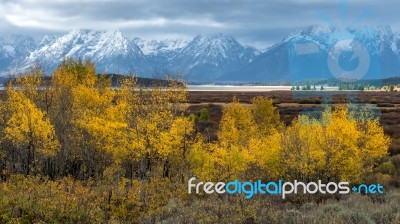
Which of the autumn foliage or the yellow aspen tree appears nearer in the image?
the autumn foliage

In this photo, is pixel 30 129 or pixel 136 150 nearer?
pixel 30 129

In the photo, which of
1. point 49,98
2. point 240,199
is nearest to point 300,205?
point 240,199

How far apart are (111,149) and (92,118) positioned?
343 cm

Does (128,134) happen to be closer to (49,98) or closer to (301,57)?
(49,98)

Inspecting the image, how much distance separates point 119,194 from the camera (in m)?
21.9

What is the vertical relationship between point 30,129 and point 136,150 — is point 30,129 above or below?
above

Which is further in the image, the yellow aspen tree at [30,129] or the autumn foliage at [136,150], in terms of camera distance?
the yellow aspen tree at [30,129]

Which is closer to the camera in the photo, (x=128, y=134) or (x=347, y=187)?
(x=347, y=187)

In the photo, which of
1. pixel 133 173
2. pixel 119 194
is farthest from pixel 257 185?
pixel 133 173

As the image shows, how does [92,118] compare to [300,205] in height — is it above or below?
above

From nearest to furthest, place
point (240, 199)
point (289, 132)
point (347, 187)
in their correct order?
1. point (240, 199)
2. point (347, 187)
3. point (289, 132)

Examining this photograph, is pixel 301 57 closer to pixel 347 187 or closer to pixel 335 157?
pixel 335 157

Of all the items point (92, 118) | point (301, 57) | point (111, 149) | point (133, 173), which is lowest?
point (133, 173)

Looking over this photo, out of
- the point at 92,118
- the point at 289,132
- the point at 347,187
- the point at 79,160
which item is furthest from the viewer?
the point at 79,160
